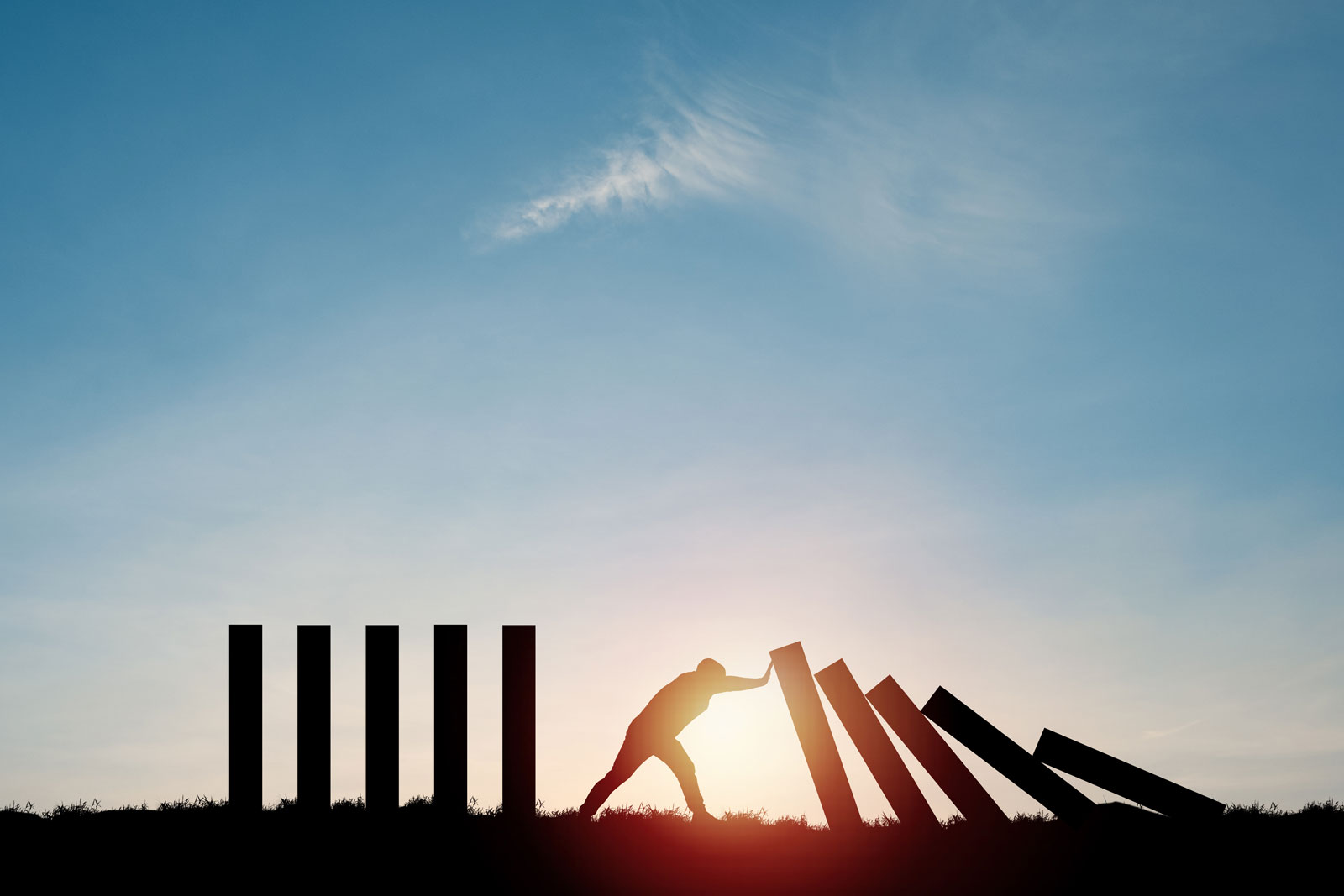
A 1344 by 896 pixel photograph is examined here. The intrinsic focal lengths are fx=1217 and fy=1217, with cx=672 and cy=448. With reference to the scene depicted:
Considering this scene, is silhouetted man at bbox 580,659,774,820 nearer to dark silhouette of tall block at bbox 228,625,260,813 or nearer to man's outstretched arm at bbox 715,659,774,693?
man's outstretched arm at bbox 715,659,774,693

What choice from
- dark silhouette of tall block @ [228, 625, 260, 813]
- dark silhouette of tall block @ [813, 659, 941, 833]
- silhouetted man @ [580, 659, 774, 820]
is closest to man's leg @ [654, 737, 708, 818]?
silhouetted man @ [580, 659, 774, 820]

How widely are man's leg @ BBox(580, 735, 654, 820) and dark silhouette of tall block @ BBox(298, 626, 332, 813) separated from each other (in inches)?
117

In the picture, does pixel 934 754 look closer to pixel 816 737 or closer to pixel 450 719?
pixel 816 737

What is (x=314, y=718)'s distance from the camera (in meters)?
14.0

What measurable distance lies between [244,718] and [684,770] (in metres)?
5.05

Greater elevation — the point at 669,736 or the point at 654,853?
the point at 669,736

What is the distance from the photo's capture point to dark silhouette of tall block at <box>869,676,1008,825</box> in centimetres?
1346

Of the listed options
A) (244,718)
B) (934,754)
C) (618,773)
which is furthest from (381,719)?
(934,754)

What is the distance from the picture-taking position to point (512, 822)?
1341 cm

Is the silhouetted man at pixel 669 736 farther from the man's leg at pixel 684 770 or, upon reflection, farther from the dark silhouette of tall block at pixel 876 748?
the dark silhouette of tall block at pixel 876 748

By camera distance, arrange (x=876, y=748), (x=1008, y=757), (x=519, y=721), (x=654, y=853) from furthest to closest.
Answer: (x=519, y=721)
(x=876, y=748)
(x=1008, y=757)
(x=654, y=853)

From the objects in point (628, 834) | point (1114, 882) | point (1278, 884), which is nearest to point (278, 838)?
point (628, 834)

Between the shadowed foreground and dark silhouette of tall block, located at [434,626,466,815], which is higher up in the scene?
dark silhouette of tall block, located at [434,626,466,815]

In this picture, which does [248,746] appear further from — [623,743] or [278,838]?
[623,743]
